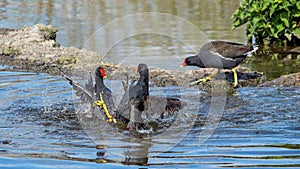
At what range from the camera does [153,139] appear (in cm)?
669

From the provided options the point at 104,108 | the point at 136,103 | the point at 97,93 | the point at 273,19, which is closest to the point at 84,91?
the point at 97,93

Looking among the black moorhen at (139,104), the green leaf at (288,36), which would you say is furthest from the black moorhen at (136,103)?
the green leaf at (288,36)

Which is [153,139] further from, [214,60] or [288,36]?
[288,36]

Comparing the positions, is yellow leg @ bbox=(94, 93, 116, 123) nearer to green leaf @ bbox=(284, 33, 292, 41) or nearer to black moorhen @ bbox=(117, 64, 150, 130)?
black moorhen @ bbox=(117, 64, 150, 130)

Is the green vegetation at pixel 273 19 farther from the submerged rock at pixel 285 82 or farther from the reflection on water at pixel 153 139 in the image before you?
the reflection on water at pixel 153 139

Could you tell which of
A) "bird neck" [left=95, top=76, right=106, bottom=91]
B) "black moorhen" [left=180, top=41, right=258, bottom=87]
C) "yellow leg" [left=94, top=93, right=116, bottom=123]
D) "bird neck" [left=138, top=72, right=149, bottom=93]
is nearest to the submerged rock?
"black moorhen" [left=180, top=41, right=258, bottom=87]

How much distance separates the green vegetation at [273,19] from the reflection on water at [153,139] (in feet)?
11.7

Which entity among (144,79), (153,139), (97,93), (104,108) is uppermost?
(144,79)

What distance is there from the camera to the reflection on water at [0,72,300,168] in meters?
5.75

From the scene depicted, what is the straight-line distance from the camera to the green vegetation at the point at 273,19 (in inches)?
472

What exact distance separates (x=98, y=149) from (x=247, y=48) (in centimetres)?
426

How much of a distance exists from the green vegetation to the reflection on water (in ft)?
11.7

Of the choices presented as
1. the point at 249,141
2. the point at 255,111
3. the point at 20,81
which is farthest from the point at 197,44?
the point at 249,141

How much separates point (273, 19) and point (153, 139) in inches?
250
